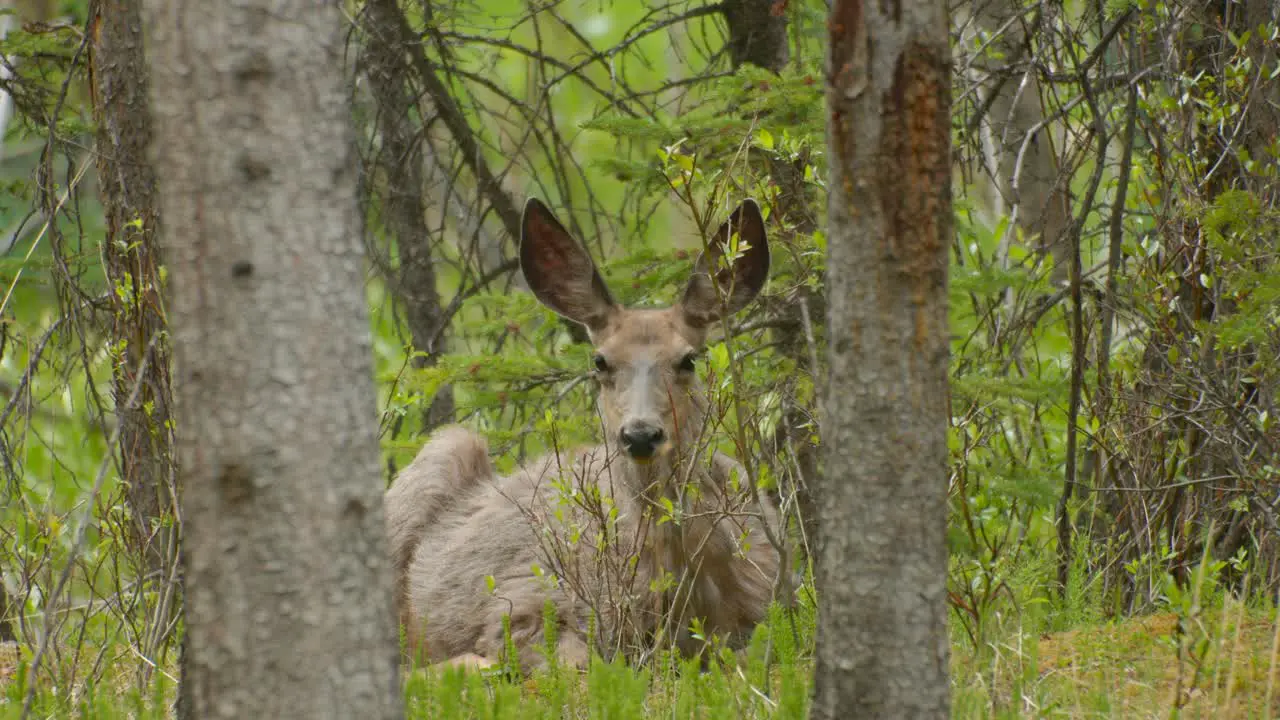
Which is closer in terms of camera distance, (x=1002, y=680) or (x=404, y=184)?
(x=1002, y=680)

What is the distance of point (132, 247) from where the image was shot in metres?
5.11

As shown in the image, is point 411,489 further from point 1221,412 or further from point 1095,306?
point 1221,412

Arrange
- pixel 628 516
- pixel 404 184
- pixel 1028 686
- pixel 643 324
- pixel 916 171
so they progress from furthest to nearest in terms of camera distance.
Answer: pixel 404 184 < pixel 643 324 < pixel 628 516 < pixel 1028 686 < pixel 916 171

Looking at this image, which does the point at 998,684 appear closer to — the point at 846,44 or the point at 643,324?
the point at 846,44

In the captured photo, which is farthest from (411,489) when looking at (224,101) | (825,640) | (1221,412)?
(224,101)

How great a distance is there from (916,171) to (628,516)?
3.70 metres

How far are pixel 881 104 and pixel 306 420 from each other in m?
1.45

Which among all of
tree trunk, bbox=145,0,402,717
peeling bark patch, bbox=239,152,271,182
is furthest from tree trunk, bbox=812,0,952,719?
peeling bark patch, bbox=239,152,271,182

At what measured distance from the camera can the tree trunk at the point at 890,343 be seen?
323cm

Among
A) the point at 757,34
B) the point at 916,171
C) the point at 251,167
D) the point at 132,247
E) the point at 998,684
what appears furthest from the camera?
the point at 757,34

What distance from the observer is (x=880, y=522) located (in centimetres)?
329

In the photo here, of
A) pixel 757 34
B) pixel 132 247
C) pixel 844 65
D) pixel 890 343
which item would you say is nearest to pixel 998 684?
pixel 890 343

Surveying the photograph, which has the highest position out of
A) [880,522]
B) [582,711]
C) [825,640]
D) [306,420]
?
[306,420]

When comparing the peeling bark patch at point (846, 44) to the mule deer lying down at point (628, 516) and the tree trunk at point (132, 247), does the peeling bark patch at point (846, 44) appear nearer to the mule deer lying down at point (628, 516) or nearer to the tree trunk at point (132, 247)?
the mule deer lying down at point (628, 516)
